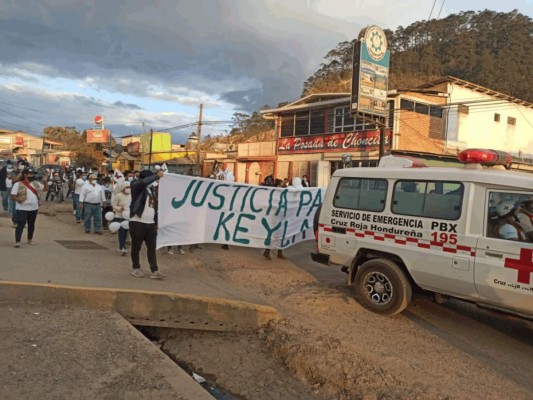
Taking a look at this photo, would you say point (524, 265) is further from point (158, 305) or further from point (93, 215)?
point (93, 215)

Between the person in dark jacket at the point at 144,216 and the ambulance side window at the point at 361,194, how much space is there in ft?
9.18

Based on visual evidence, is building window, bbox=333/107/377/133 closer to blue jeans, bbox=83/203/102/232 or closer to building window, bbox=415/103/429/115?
building window, bbox=415/103/429/115

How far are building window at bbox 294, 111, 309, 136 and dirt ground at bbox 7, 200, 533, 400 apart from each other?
74.7 feet

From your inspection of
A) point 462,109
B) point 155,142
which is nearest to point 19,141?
point 155,142

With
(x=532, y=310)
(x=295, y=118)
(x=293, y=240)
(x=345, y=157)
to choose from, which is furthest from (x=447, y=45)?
(x=532, y=310)

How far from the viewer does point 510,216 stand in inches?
193

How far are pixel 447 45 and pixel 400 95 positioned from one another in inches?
1332

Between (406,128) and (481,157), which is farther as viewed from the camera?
(406,128)

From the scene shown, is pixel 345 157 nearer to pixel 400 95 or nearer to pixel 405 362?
pixel 400 95

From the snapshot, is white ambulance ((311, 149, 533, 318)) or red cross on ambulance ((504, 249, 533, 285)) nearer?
red cross on ambulance ((504, 249, 533, 285))

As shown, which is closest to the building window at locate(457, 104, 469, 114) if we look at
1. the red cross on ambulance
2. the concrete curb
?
the red cross on ambulance

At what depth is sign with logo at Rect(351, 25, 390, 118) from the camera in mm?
20469

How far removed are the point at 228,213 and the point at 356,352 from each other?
4812 mm

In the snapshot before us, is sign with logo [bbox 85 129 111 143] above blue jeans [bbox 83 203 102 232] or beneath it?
above
